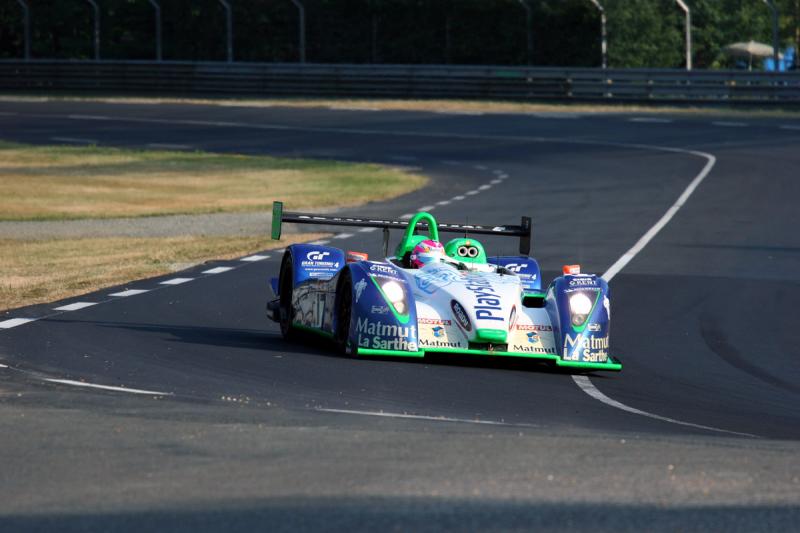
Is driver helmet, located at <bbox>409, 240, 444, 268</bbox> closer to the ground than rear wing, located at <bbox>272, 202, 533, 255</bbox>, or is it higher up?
closer to the ground

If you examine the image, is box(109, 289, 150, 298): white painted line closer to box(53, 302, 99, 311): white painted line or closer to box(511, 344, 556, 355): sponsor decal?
box(53, 302, 99, 311): white painted line

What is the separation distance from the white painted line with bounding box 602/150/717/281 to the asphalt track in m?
0.21

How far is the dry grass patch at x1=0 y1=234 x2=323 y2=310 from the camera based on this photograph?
17609 millimetres

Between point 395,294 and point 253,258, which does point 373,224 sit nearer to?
point 395,294

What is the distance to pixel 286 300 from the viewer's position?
14430 millimetres

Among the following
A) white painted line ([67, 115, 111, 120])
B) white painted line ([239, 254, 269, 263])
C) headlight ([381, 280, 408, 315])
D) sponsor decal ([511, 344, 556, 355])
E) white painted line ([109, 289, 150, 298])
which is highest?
white painted line ([67, 115, 111, 120])

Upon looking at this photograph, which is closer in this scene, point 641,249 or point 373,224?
point 373,224

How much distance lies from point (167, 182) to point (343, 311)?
23287 millimetres

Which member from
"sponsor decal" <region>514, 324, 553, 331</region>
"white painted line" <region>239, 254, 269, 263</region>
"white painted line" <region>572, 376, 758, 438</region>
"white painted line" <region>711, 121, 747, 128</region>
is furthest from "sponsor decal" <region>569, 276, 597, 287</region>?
"white painted line" <region>711, 121, 747, 128</region>

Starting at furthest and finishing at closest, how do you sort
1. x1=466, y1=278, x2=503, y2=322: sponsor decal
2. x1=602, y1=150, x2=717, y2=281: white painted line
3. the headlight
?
x1=602, y1=150, x2=717, y2=281: white painted line, the headlight, x1=466, y1=278, x2=503, y2=322: sponsor decal

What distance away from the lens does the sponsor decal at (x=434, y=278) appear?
41.1 feet

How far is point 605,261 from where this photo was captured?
20656 mm

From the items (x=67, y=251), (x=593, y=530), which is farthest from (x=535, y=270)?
(x=67, y=251)

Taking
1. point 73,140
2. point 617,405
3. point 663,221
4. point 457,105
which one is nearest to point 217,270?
point 663,221
